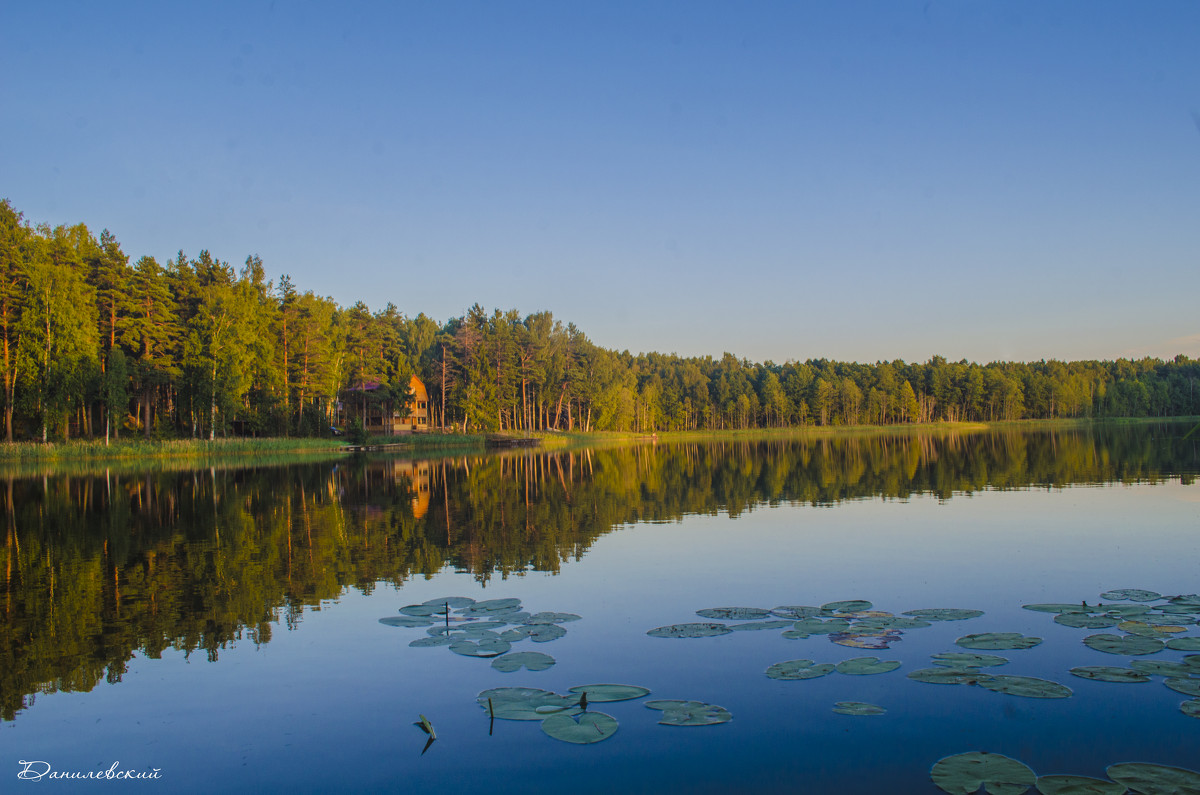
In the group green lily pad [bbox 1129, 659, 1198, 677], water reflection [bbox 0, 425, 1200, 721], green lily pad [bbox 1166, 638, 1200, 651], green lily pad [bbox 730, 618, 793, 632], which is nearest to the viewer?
green lily pad [bbox 1129, 659, 1198, 677]

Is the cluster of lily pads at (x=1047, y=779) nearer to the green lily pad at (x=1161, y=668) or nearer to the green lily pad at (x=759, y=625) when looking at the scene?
the green lily pad at (x=1161, y=668)

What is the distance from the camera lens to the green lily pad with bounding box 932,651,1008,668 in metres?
7.19

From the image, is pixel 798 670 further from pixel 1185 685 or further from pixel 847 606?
pixel 1185 685

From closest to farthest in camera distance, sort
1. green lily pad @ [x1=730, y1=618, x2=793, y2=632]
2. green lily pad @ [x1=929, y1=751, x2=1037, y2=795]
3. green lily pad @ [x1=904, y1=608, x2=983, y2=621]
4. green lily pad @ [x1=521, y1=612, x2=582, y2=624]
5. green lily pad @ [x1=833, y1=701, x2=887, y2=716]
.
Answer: green lily pad @ [x1=929, y1=751, x2=1037, y2=795] < green lily pad @ [x1=833, y1=701, x2=887, y2=716] < green lily pad @ [x1=730, y1=618, x2=793, y2=632] < green lily pad @ [x1=904, y1=608, x2=983, y2=621] < green lily pad @ [x1=521, y1=612, x2=582, y2=624]

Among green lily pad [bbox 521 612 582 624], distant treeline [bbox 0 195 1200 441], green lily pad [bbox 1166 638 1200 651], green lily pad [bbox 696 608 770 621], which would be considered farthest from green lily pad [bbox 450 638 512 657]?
distant treeline [bbox 0 195 1200 441]

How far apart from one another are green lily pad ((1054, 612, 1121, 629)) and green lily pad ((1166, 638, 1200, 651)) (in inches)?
27.9

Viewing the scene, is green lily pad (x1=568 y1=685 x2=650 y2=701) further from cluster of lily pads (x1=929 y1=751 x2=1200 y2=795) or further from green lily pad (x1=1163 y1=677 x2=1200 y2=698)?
green lily pad (x1=1163 y1=677 x2=1200 y2=698)

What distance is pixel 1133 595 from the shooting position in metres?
9.63

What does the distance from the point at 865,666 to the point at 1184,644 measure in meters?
3.38

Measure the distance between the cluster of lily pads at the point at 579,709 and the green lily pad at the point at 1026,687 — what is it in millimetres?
2462

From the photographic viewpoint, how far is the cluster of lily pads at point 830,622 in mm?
8289

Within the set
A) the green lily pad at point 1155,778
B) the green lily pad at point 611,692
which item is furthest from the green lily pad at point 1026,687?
the green lily pad at point 611,692

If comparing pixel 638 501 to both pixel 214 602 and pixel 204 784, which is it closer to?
pixel 214 602

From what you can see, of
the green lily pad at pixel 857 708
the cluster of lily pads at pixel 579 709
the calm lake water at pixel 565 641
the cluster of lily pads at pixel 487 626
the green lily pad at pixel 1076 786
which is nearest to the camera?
the green lily pad at pixel 1076 786
